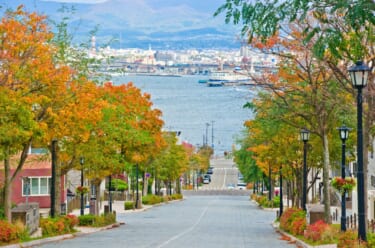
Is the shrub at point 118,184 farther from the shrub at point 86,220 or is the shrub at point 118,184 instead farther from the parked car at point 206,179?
the parked car at point 206,179

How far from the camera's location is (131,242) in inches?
1292

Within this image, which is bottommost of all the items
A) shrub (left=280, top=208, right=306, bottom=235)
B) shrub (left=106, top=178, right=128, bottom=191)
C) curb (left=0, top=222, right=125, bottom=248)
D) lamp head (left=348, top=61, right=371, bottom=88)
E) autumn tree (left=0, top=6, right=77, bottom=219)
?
curb (left=0, top=222, right=125, bottom=248)

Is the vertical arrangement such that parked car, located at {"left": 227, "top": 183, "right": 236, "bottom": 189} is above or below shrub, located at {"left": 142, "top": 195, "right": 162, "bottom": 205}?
above

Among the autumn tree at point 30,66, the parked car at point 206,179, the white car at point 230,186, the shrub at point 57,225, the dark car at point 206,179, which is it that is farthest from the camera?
the dark car at point 206,179

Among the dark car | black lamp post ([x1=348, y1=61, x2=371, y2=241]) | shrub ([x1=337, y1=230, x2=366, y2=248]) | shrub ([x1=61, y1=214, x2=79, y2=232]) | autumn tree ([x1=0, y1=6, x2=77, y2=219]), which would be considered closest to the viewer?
black lamp post ([x1=348, y1=61, x2=371, y2=241])

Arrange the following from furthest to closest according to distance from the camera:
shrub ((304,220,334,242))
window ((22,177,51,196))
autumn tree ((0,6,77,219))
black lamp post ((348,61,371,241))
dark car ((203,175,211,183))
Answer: dark car ((203,175,211,183))
window ((22,177,51,196))
autumn tree ((0,6,77,219))
shrub ((304,220,334,242))
black lamp post ((348,61,371,241))

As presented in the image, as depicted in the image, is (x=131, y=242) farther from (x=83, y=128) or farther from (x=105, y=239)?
(x=83, y=128)

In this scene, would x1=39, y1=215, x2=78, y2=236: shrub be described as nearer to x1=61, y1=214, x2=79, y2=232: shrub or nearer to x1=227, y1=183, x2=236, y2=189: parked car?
x1=61, y1=214, x2=79, y2=232: shrub

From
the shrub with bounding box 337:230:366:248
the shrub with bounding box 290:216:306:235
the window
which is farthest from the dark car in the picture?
the shrub with bounding box 337:230:366:248

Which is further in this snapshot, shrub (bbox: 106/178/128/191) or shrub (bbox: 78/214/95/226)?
shrub (bbox: 106/178/128/191)

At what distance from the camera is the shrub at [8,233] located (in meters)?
29.0

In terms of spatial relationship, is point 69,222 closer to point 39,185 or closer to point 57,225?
point 57,225

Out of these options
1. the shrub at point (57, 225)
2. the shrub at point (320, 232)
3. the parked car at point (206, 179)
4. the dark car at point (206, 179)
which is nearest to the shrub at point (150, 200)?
the shrub at point (57, 225)

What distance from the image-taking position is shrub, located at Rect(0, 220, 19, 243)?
2898 cm
